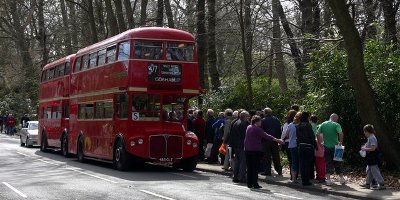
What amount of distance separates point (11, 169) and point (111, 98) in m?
4.08

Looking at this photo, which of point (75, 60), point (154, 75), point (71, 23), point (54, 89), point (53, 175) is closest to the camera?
point (53, 175)

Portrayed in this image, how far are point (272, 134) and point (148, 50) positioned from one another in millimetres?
4961

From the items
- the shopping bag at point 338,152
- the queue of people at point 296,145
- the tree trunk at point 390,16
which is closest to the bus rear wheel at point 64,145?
the queue of people at point 296,145

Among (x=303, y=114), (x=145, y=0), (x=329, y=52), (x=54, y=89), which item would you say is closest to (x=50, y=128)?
(x=54, y=89)

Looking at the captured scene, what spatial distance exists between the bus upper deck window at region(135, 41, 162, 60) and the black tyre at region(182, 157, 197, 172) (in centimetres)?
347

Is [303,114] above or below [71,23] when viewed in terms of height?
below

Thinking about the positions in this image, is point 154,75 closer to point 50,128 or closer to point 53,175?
point 53,175

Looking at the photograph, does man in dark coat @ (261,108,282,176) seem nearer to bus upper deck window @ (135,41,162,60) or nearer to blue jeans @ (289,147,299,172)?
blue jeans @ (289,147,299,172)

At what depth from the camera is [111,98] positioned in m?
22.1

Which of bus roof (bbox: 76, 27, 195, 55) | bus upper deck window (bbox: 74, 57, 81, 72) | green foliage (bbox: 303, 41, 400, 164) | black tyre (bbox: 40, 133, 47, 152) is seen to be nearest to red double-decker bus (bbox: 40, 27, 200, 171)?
bus roof (bbox: 76, 27, 195, 55)

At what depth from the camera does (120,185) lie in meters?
16.6

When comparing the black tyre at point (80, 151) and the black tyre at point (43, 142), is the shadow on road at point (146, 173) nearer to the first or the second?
the black tyre at point (80, 151)

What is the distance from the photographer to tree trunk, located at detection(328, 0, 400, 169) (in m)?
17.9

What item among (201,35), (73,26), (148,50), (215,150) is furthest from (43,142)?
(73,26)
